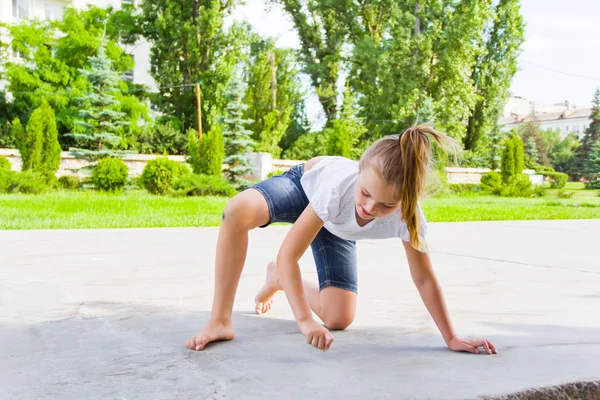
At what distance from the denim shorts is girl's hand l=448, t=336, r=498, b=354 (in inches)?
20.4

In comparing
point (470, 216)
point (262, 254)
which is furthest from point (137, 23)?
point (262, 254)

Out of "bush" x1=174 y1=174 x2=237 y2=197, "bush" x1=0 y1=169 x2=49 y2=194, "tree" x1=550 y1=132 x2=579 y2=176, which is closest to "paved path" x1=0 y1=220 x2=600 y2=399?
"bush" x1=174 y1=174 x2=237 y2=197

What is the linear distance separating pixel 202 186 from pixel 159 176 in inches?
47.8

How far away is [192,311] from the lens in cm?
258

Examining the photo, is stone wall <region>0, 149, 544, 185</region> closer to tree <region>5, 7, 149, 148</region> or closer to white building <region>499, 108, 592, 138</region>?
tree <region>5, 7, 149, 148</region>

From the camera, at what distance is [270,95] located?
74.6 ft

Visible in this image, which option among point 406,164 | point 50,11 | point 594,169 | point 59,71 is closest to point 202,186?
point 406,164

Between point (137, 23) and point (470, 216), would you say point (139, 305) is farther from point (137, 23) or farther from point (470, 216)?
point (137, 23)

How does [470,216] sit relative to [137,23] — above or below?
below

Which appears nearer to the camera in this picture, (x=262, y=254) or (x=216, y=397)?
(x=216, y=397)

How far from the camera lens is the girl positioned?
1.80 m

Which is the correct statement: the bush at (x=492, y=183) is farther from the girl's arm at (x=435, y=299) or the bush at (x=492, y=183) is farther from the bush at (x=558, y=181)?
the girl's arm at (x=435, y=299)

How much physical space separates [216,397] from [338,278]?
982 millimetres

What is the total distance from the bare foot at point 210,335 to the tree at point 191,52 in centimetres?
2017
